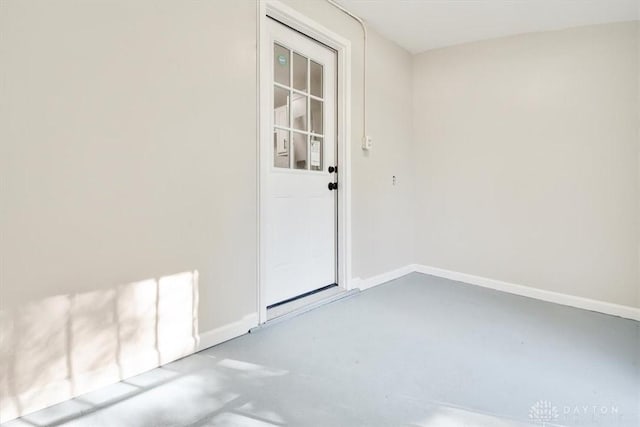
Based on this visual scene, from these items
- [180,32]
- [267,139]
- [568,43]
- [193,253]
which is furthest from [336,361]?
[568,43]

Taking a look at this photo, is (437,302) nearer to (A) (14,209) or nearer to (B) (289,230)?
(B) (289,230)

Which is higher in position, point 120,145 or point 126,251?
point 120,145

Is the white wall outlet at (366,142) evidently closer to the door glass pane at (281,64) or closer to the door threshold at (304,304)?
the door glass pane at (281,64)

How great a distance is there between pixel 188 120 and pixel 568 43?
313 centimetres

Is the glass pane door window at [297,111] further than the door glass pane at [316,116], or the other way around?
the door glass pane at [316,116]

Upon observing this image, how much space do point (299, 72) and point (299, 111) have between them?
305 mm

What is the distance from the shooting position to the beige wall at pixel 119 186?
1.35 m

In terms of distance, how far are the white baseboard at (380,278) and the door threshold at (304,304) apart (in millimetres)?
72

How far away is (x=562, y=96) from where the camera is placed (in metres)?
2.85

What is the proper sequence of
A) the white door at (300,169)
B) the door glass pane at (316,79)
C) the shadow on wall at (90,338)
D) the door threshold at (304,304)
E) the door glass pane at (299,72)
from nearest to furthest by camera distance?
the shadow on wall at (90,338), the door threshold at (304,304), the white door at (300,169), the door glass pane at (299,72), the door glass pane at (316,79)

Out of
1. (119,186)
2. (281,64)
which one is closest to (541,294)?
(281,64)

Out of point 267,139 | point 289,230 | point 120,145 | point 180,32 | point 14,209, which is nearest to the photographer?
point 14,209

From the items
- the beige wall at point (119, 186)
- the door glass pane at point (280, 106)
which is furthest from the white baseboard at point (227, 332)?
the door glass pane at point (280, 106)

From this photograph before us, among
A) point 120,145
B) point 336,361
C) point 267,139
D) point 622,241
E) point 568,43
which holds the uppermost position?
point 568,43
